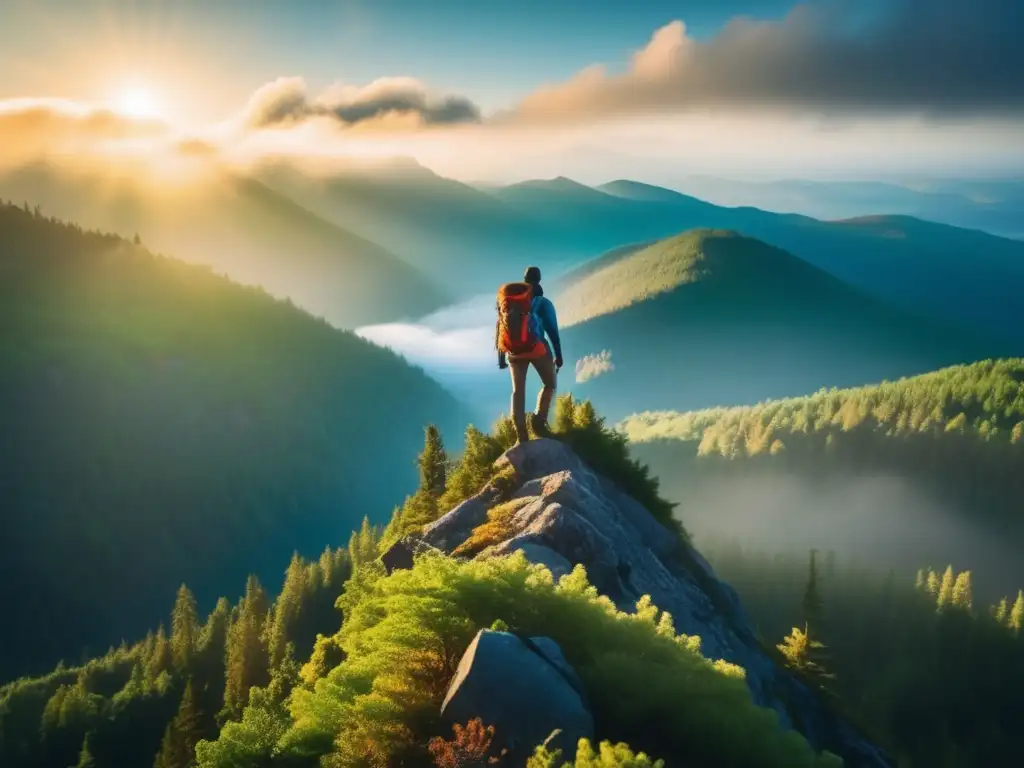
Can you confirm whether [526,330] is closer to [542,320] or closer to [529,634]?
[542,320]

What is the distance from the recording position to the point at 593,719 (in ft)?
35.3

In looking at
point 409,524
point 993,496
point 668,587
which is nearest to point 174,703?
point 409,524

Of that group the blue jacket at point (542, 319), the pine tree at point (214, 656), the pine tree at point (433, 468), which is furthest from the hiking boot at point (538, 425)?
the pine tree at point (214, 656)

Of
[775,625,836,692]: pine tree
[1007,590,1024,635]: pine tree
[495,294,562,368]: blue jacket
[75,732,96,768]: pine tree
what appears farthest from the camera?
[1007,590,1024,635]: pine tree

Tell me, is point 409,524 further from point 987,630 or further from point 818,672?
point 987,630

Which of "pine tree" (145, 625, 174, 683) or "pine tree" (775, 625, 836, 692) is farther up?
"pine tree" (775, 625, 836, 692)

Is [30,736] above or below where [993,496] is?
below

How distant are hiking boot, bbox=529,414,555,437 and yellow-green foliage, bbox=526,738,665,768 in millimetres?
18279

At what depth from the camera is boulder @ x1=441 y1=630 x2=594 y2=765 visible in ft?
32.7

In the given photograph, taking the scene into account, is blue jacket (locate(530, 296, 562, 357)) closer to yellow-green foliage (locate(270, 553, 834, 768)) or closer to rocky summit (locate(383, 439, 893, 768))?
rocky summit (locate(383, 439, 893, 768))

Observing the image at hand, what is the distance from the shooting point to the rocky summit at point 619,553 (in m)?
20.4

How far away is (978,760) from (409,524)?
5123 inches

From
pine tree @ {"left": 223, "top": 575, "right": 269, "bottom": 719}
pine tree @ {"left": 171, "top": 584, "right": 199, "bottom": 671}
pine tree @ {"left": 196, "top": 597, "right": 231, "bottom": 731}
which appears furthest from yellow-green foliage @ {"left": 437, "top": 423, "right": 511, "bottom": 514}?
pine tree @ {"left": 171, "top": 584, "right": 199, "bottom": 671}

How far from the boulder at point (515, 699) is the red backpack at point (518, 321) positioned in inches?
496
